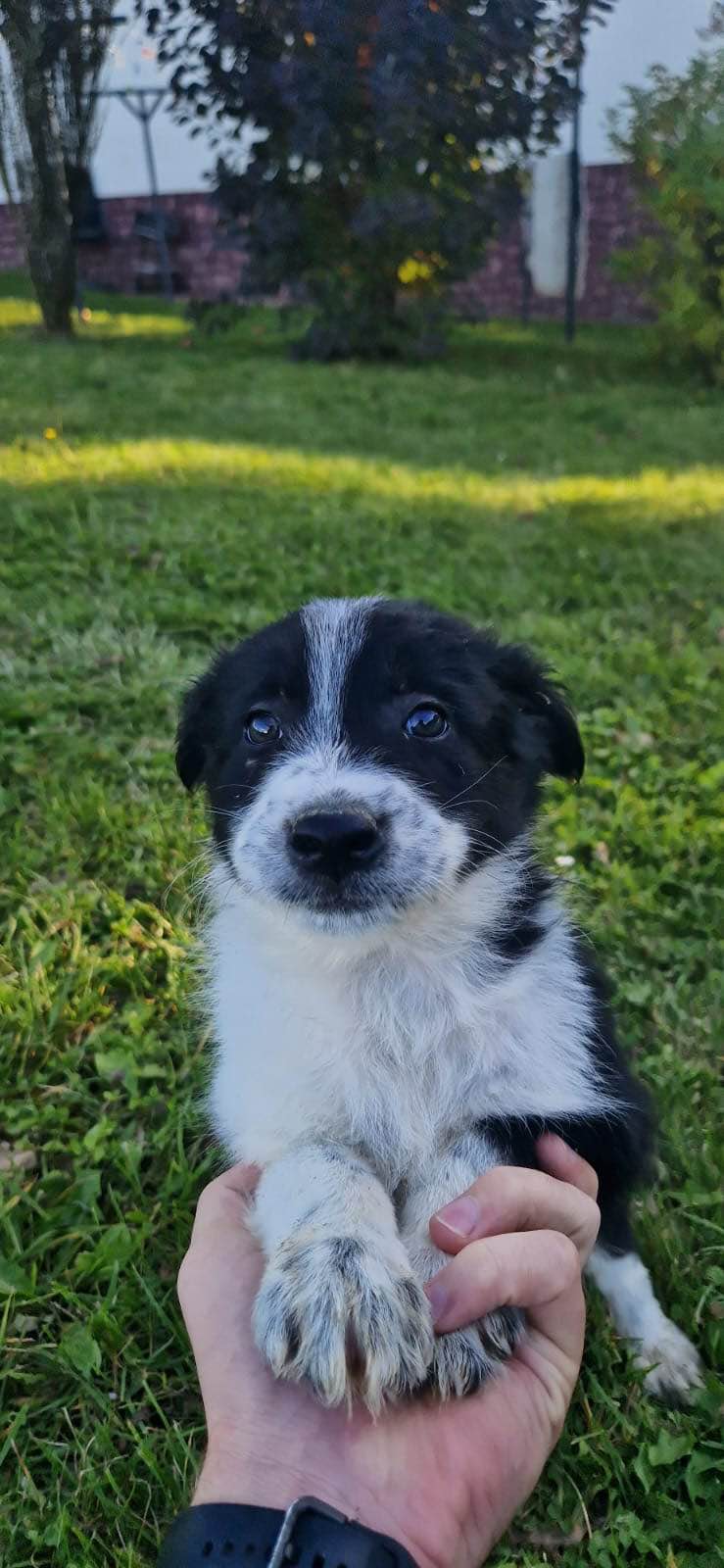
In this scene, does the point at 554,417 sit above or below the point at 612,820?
above

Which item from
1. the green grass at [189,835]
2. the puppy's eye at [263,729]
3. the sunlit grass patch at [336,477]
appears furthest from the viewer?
the sunlit grass patch at [336,477]

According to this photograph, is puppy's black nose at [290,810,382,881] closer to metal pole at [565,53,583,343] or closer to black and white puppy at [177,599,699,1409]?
black and white puppy at [177,599,699,1409]

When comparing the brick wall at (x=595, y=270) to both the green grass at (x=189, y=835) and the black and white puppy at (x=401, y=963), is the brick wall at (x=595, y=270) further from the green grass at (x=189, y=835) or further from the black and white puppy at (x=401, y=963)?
the black and white puppy at (x=401, y=963)

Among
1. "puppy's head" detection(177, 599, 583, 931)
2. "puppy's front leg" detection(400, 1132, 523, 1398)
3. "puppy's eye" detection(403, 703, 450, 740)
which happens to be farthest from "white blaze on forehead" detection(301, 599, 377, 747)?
"puppy's front leg" detection(400, 1132, 523, 1398)

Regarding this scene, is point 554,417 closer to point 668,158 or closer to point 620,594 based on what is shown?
point 668,158

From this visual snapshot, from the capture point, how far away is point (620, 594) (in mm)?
5379

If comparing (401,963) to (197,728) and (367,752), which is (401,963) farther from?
(197,728)

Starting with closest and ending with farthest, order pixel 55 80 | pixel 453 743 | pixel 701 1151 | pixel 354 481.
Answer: pixel 453 743 < pixel 701 1151 < pixel 55 80 < pixel 354 481

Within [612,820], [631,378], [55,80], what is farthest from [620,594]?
[631,378]

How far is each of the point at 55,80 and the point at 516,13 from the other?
113 inches

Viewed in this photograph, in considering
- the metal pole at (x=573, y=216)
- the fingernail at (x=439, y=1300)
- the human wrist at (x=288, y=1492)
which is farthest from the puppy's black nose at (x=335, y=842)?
the metal pole at (x=573, y=216)

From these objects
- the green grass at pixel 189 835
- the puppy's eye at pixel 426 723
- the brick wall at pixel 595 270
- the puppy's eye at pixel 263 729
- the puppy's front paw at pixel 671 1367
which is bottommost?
the puppy's front paw at pixel 671 1367

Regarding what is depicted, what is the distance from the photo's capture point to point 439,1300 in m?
1.55

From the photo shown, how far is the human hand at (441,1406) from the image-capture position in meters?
1.47
